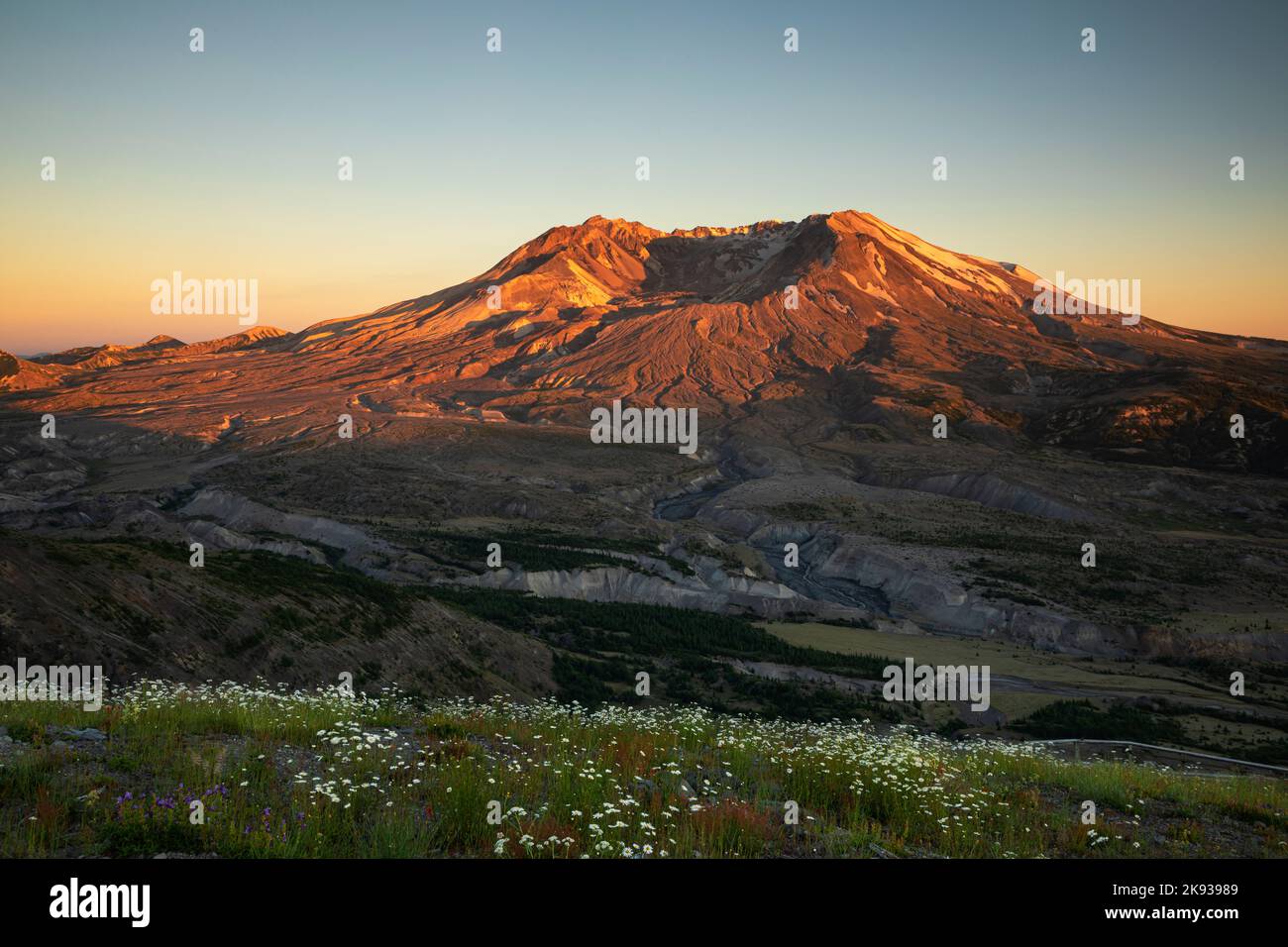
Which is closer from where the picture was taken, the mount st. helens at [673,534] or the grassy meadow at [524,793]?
the grassy meadow at [524,793]

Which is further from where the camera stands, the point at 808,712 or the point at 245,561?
the point at 808,712

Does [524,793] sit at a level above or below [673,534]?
above

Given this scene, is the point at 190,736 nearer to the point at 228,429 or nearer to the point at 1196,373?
the point at 228,429

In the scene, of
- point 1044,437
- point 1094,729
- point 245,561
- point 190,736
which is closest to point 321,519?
point 245,561

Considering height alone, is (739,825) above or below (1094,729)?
above

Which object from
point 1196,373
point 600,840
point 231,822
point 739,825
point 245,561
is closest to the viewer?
point 231,822

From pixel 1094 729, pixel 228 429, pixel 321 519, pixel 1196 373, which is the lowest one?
pixel 1094 729

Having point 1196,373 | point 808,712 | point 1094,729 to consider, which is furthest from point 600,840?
point 1196,373

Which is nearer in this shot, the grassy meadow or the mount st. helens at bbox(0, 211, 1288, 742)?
the grassy meadow

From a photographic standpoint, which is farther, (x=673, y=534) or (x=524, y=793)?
(x=673, y=534)

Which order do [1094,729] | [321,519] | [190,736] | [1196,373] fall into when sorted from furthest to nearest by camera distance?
[1196,373] → [321,519] → [1094,729] → [190,736]
